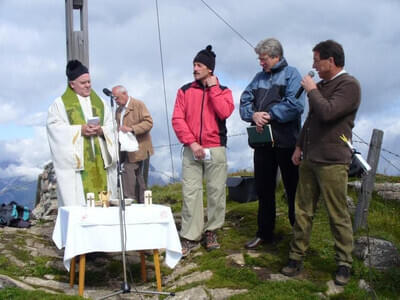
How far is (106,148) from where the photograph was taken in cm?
624

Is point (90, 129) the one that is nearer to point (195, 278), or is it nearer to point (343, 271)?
point (195, 278)

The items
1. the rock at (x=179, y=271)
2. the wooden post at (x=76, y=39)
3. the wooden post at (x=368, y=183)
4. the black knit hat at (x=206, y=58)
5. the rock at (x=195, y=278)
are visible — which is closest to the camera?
the rock at (x=195, y=278)

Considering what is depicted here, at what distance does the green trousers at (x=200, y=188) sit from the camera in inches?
233

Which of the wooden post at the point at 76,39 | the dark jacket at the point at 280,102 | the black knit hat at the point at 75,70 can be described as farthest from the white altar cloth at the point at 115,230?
the wooden post at the point at 76,39

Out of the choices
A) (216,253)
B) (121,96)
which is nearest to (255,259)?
(216,253)

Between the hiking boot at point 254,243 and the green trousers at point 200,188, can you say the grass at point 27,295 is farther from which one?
the hiking boot at point 254,243

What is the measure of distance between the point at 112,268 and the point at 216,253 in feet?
4.18

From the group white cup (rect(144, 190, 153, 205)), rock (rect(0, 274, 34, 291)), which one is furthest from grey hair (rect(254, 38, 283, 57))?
rock (rect(0, 274, 34, 291))

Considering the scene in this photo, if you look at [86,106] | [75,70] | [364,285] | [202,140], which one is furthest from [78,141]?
[364,285]

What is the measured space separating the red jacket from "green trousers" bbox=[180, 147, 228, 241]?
162mm

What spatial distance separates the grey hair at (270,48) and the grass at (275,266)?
7.11ft

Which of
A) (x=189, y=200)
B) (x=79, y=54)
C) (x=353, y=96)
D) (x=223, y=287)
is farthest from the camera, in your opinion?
(x=79, y=54)

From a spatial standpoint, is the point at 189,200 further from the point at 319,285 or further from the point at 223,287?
the point at 319,285

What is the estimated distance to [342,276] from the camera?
4.79 m
